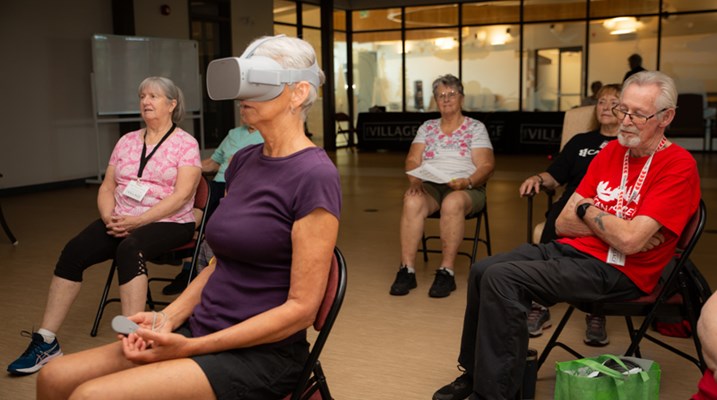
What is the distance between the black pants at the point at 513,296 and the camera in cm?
257

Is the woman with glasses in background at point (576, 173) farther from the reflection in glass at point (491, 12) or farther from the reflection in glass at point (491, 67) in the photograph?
the reflection in glass at point (491, 12)

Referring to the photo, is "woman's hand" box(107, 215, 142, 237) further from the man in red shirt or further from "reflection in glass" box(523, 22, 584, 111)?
"reflection in glass" box(523, 22, 584, 111)

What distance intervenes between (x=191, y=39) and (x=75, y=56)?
2.44 m

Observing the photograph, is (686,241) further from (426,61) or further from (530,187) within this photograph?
(426,61)

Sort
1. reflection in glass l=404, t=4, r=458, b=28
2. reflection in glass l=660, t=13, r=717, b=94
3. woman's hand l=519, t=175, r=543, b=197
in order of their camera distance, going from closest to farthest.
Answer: woman's hand l=519, t=175, r=543, b=197 < reflection in glass l=660, t=13, r=717, b=94 < reflection in glass l=404, t=4, r=458, b=28

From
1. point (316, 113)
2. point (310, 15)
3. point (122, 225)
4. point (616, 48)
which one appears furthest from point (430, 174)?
point (616, 48)

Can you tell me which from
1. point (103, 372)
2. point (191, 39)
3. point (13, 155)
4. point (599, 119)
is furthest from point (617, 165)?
point (191, 39)

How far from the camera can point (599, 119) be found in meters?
3.99

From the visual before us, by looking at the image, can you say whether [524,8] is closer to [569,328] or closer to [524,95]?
[524,95]

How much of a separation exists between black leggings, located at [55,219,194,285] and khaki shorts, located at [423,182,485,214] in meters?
1.80

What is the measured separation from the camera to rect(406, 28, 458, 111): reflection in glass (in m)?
16.4

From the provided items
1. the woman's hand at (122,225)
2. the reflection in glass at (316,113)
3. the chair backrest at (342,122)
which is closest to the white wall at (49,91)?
the reflection in glass at (316,113)

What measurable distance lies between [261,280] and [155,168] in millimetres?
1950

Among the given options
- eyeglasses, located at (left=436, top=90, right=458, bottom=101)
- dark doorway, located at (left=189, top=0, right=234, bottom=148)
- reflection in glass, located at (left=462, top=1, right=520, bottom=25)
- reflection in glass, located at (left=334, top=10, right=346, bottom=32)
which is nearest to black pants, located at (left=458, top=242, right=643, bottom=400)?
eyeglasses, located at (left=436, top=90, right=458, bottom=101)
